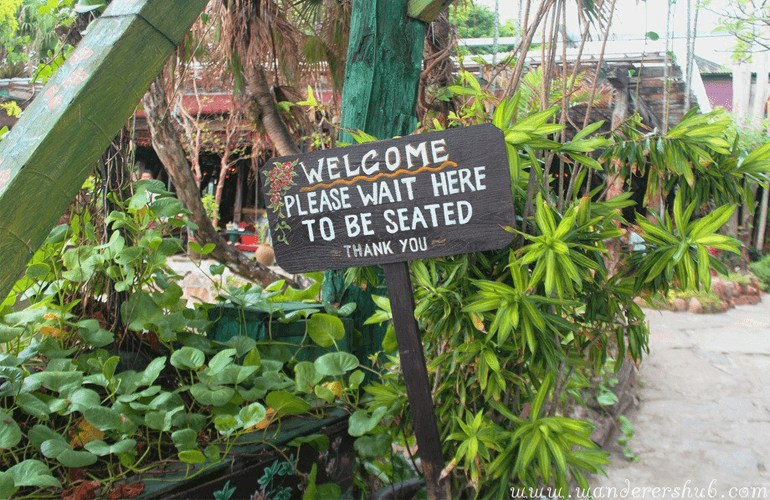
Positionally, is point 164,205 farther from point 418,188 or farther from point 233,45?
point 233,45

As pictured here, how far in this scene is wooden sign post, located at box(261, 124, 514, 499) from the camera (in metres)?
1.46

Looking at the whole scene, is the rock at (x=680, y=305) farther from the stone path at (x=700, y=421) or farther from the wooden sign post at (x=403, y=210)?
the wooden sign post at (x=403, y=210)

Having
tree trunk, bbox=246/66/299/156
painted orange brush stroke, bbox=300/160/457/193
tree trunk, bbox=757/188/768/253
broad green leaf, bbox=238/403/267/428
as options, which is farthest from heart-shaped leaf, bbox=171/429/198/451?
tree trunk, bbox=757/188/768/253

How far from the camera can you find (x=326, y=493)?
178cm

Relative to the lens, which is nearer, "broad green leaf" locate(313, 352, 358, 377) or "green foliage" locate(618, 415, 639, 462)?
"broad green leaf" locate(313, 352, 358, 377)

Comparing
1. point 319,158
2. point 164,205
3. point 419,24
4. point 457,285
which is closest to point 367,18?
point 419,24

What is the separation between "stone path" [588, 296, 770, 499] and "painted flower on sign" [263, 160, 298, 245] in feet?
8.17

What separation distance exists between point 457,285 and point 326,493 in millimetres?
739

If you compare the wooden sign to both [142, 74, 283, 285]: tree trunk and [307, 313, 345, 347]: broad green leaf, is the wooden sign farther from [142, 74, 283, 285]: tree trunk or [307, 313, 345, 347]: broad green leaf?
[142, 74, 283, 285]: tree trunk

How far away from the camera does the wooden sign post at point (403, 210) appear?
4.81ft

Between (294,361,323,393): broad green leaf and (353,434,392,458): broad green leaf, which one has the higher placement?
(294,361,323,393): broad green leaf

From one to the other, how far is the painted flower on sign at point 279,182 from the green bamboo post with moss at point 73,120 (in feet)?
1.23

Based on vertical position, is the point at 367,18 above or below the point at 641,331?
above

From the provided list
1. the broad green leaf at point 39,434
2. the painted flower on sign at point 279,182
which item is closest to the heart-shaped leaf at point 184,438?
the broad green leaf at point 39,434
